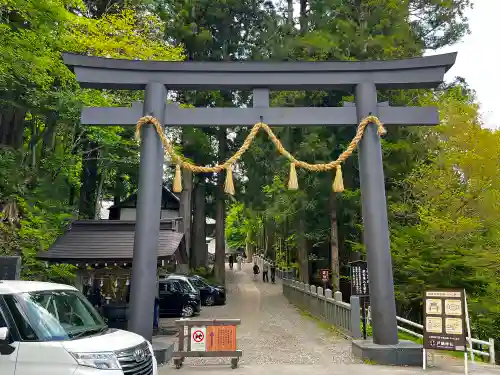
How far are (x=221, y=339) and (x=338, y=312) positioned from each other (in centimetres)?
720

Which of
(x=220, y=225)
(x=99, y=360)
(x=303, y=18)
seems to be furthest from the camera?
(x=220, y=225)

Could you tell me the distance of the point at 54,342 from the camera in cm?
479

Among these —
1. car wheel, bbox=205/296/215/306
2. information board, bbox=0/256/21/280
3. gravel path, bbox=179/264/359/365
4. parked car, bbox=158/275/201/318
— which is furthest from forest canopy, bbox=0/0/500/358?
car wheel, bbox=205/296/215/306

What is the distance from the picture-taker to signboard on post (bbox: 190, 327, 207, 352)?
8.45 m

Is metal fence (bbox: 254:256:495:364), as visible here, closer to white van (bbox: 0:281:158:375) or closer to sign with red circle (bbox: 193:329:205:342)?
sign with red circle (bbox: 193:329:205:342)

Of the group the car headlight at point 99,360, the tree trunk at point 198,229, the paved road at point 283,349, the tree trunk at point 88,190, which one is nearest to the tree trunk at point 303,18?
the tree trunk at point 198,229

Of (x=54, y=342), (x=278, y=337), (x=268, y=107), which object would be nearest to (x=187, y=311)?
(x=278, y=337)

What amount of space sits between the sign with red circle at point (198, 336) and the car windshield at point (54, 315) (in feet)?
9.33

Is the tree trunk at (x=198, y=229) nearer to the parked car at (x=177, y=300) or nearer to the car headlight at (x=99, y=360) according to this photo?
the parked car at (x=177, y=300)

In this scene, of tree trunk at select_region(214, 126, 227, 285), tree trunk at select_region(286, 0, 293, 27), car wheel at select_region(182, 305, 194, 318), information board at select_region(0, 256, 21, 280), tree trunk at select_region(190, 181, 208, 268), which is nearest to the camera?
information board at select_region(0, 256, 21, 280)

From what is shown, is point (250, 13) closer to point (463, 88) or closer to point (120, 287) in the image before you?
point (463, 88)

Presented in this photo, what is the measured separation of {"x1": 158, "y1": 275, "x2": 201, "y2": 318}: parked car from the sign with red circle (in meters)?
10.1

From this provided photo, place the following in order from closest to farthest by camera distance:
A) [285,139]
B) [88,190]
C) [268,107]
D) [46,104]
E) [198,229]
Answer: [268,107], [46,104], [285,139], [88,190], [198,229]

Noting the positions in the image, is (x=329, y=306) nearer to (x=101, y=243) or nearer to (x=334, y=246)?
(x=334, y=246)
